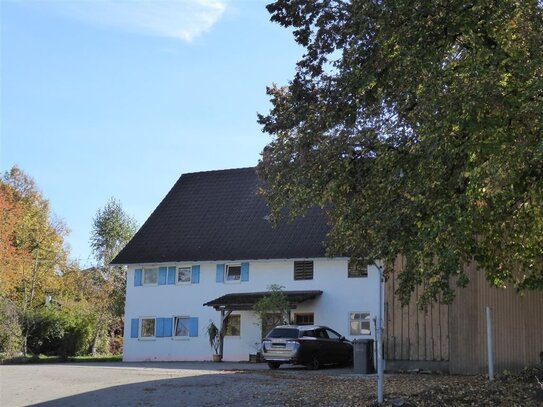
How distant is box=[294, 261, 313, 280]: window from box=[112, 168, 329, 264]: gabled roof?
2.39 feet

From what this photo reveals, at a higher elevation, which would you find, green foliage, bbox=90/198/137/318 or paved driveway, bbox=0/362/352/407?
green foliage, bbox=90/198/137/318

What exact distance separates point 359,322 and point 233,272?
7133 mm

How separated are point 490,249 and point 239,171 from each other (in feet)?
95.2

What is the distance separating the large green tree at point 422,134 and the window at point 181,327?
70.6ft

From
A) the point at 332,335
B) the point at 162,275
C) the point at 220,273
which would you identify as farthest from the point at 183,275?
the point at 332,335

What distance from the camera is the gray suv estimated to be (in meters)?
24.5

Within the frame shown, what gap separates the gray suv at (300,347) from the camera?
963 inches

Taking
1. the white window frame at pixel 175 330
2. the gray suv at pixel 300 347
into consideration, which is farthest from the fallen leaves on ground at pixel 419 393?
the white window frame at pixel 175 330

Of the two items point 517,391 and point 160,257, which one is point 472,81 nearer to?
point 517,391

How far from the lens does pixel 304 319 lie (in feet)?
109

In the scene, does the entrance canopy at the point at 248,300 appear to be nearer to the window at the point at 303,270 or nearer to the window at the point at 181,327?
the window at the point at 303,270

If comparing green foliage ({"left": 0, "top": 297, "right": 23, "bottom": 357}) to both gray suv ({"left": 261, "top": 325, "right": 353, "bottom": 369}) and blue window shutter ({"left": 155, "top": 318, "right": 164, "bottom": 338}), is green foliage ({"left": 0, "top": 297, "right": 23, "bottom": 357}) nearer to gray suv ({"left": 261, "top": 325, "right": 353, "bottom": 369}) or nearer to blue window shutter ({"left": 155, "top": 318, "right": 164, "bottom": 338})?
blue window shutter ({"left": 155, "top": 318, "right": 164, "bottom": 338})

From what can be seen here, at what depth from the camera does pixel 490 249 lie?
12.7m

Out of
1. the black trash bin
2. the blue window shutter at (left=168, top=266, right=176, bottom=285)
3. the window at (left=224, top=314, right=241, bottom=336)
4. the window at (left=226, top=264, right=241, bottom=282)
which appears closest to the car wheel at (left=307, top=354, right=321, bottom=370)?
the black trash bin
